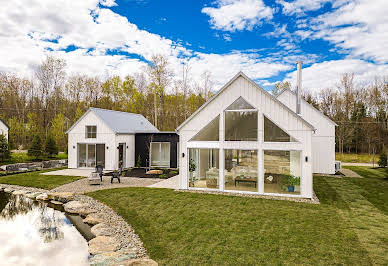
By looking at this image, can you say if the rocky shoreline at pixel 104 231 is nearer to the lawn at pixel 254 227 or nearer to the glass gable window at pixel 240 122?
the lawn at pixel 254 227

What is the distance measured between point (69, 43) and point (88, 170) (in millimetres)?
16681

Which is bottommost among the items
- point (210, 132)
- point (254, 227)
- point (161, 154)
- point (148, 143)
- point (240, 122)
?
point (254, 227)

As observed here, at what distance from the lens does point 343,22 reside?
16062 millimetres

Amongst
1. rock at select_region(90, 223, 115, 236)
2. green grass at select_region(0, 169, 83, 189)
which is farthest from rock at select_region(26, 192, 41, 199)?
rock at select_region(90, 223, 115, 236)

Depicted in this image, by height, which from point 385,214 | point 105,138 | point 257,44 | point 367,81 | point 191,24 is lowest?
point 385,214

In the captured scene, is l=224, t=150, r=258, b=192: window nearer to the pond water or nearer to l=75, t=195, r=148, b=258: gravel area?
l=75, t=195, r=148, b=258: gravel area

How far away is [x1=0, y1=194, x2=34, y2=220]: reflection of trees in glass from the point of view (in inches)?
346

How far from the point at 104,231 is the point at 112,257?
5.42 feet

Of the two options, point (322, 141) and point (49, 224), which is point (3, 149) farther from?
point (322, 141)

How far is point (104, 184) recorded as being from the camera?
490 inches

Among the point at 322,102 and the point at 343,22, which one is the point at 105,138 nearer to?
the point at 343,22

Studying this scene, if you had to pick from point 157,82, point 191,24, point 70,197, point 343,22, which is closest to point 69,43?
point 157,82

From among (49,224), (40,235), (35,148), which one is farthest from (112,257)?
(35,148)

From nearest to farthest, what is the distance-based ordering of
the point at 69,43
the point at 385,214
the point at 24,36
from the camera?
the point at 385,214, the point at 24,36, the point at 69,43
